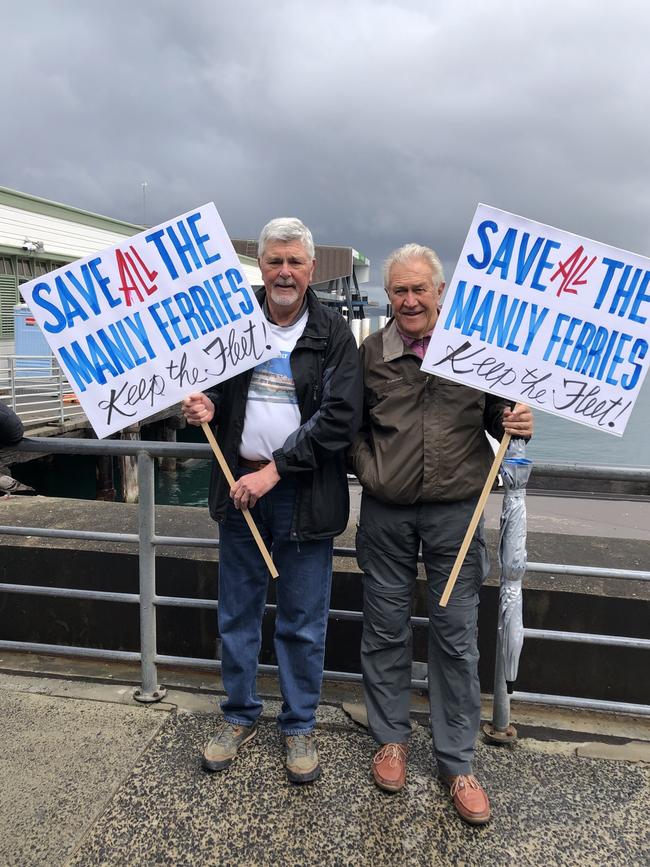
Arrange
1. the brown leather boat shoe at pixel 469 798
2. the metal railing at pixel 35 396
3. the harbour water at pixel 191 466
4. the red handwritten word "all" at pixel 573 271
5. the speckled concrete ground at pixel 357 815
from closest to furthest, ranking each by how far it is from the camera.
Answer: the speckled concrete ground at pixel 357 815 → the brown leather boat shoe at pixel 469 798 → the red handwritten word "all" at pixel 573 271 → the metal railing at pixel 35 396 → the harbour water at pixel 191 466

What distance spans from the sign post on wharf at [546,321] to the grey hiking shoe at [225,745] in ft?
3.43

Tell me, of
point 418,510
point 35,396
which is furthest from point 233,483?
point 35,396

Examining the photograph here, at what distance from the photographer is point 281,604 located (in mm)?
2543

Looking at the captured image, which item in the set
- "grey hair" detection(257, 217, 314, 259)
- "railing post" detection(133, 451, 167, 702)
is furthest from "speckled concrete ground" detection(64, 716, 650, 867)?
"grey hair" detection(257, 217, 314, 259)

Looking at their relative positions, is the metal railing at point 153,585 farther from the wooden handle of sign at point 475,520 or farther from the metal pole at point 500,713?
the wooden handle of sign at point 475,520

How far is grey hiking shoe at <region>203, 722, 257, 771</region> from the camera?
8.01 feet

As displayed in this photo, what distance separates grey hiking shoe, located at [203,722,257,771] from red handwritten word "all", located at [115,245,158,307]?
180 cm

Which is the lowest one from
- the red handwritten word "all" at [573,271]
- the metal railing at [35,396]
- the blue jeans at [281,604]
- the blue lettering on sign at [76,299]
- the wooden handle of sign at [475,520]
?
the metal railing at [35,396]

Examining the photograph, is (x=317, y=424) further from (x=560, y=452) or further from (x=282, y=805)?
(x=560, y=452)

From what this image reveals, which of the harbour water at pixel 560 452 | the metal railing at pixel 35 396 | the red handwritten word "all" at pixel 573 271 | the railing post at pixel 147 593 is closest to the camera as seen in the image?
the red handwritten word "all" at pixel 573 271

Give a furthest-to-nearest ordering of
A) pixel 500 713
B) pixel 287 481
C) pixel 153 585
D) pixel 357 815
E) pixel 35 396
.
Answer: pixel 35 396 → pixel 153 585 → pixel 500 713 → pixel 287 481 → pixel 357 815

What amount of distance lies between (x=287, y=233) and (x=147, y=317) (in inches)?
25.7

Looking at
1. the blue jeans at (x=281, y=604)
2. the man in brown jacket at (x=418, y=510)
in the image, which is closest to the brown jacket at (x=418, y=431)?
the man in brown jacket at (x=418, y=510)

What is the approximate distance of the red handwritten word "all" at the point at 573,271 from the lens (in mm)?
2305
